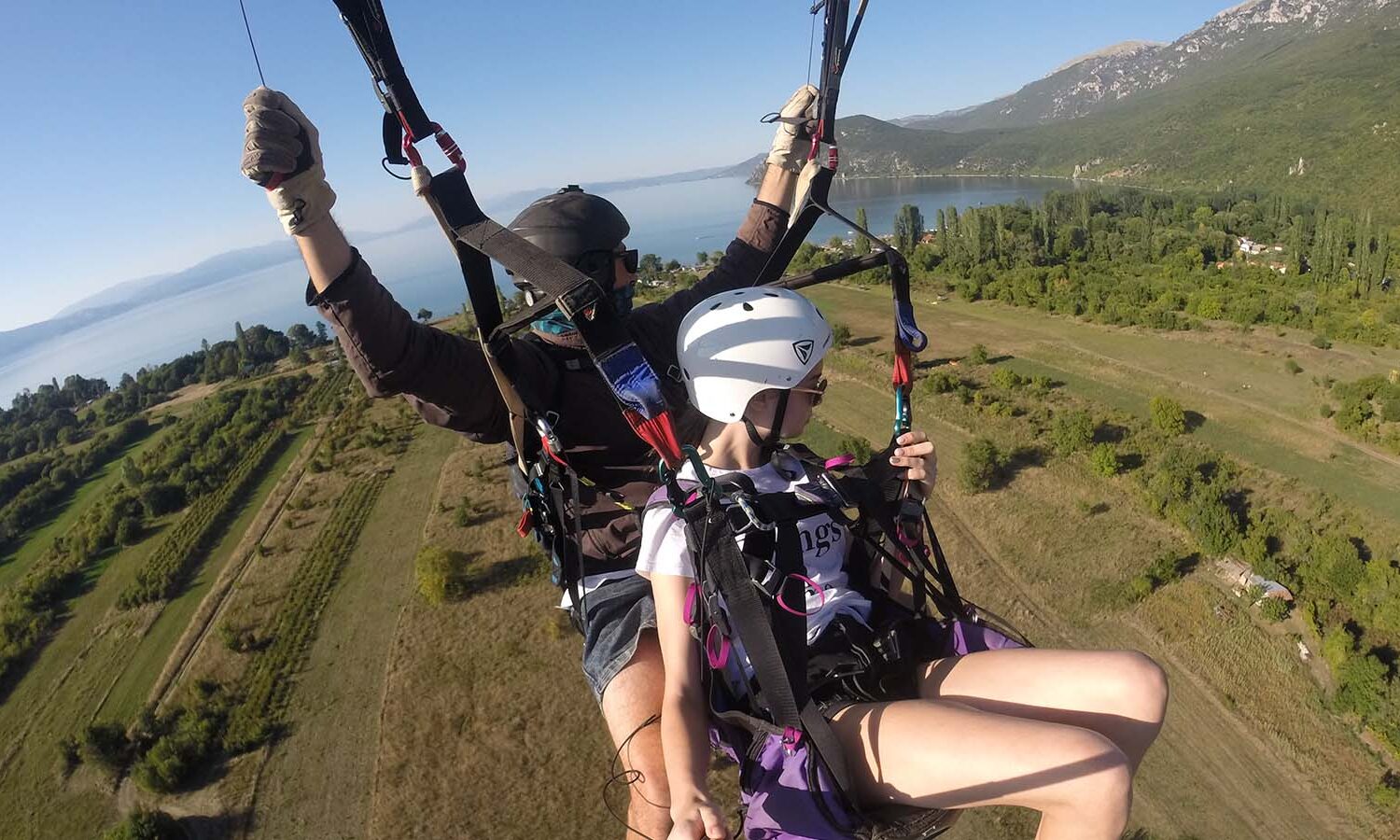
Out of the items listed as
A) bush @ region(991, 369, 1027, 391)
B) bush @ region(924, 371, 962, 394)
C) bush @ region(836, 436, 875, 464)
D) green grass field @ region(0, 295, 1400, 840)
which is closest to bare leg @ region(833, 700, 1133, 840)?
green grass field @ region(0, 295, 1400, 840)

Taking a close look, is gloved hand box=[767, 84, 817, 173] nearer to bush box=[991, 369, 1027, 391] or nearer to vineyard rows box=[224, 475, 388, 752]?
vineyard rows box=[224, 475, 388, 752]

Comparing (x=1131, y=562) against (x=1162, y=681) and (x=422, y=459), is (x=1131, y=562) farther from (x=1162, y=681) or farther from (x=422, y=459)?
(x=422, y=459)

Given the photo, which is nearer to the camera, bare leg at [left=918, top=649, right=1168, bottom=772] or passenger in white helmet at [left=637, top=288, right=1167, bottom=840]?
passenger in white helmet at [left=637, top=288, right=1167, bottom=840]

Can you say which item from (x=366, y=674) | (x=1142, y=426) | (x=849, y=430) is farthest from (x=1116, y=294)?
(x=366, y=674)

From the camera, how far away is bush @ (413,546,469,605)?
16.5 meters

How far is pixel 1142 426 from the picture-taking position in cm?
2227

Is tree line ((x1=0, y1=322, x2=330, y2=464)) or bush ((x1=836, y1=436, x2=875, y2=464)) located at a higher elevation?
tree line ((x1=0, y1=322, x2=330, y2=464))

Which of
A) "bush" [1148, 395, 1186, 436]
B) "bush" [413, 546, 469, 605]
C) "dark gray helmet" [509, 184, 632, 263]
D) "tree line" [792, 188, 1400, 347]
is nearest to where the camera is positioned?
"dark gray helmet" [509, 184, 632, 263]

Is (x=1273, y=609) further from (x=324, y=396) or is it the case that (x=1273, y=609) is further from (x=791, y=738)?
(x=324, y=396)

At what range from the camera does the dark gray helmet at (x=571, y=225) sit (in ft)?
→ 9.52

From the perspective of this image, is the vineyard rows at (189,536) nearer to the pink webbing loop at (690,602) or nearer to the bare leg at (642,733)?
the bare leg at (642,733)

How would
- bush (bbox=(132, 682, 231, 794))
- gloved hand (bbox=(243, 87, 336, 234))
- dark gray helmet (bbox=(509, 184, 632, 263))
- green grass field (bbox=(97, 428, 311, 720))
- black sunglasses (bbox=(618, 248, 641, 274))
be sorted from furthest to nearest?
1. green grass field (bbox=(97, 428, 311, 720))
2. bush (bbox=(132, 682, 231, 794))
3. black sunglasses (bbox=(618, 248, 641, 274))
4. dark gray helmet (bbox=(509, 184, 632, 263))
5. gloved hand (bbox=(243, 87, 336, 234))

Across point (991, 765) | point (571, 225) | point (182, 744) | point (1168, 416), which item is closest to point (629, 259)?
point (571, 225)

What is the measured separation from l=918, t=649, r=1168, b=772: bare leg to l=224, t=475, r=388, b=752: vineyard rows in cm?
1564
